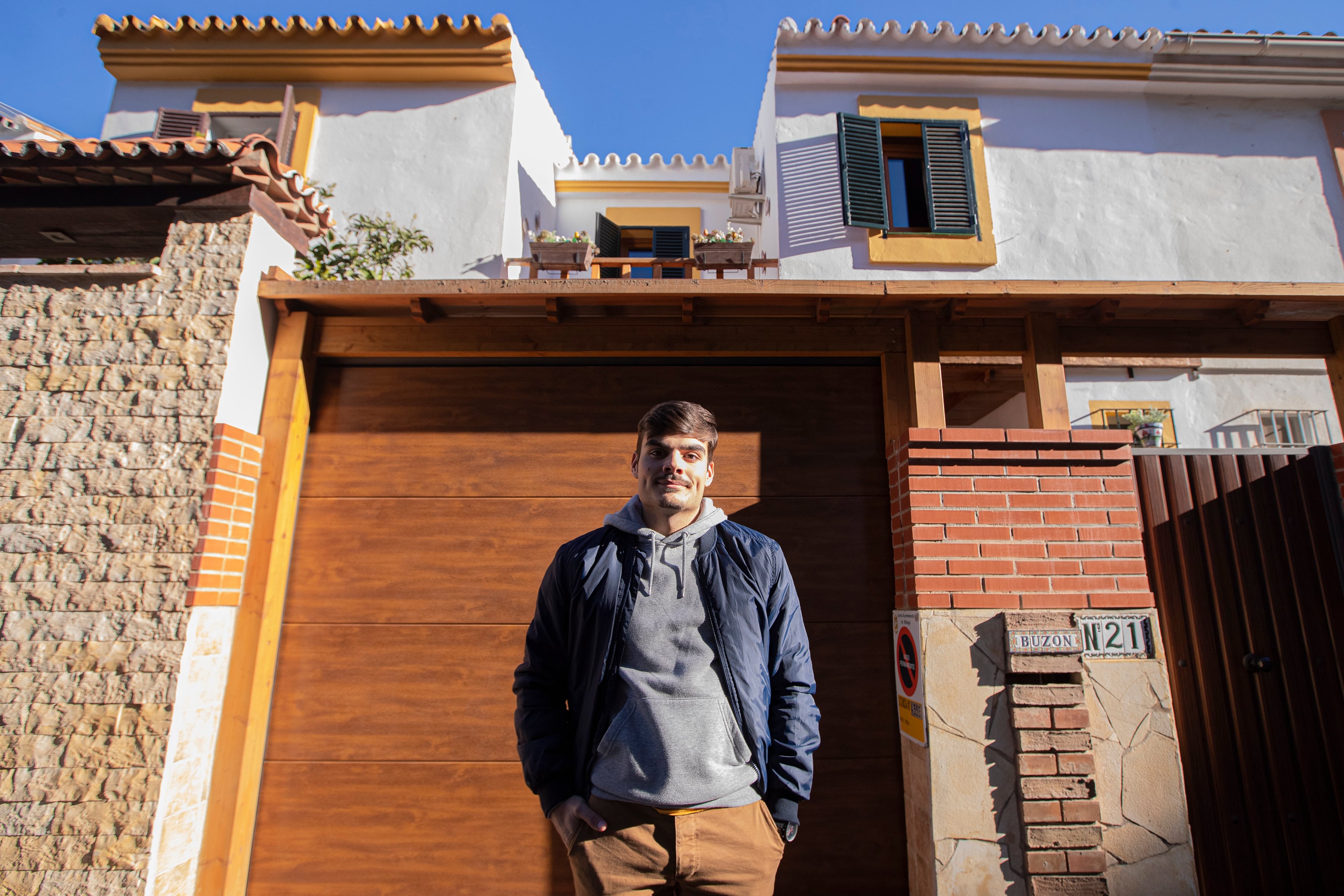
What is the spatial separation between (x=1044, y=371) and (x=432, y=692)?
3392mm

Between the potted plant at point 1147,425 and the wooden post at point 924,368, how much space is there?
3.76 metres

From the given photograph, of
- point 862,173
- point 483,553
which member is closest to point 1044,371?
point 483,553

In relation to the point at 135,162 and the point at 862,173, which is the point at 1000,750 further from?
the point at 862,173

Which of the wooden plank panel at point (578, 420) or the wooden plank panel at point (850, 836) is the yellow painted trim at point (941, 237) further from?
the wooden plank panel at point (850, 836)

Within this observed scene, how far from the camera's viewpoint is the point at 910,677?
2922 millimetres

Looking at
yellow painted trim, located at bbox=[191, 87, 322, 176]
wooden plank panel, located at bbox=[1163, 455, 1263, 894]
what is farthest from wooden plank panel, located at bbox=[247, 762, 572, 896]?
yellow painted trim, located at bbox=[191, 87, 322, 176]

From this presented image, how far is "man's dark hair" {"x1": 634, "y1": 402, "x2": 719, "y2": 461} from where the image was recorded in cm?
185

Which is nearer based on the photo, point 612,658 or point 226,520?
point 612,658

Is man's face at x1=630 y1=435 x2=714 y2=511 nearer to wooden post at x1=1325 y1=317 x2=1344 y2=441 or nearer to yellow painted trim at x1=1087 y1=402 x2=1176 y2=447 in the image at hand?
wooden post at x1=1325 y1=317 x2=1344 y2=441

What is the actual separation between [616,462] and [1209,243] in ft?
21.6

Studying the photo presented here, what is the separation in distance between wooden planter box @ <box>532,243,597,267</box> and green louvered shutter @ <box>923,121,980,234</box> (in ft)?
11.0

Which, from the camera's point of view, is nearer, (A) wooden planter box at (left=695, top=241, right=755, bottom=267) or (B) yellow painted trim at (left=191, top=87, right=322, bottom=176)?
(A) wooden planter box at (left=695, top=241, right=755, bottom=267)

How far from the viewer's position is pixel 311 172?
21.5 feet

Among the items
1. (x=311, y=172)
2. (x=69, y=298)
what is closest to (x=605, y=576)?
(x=69, y=298)
